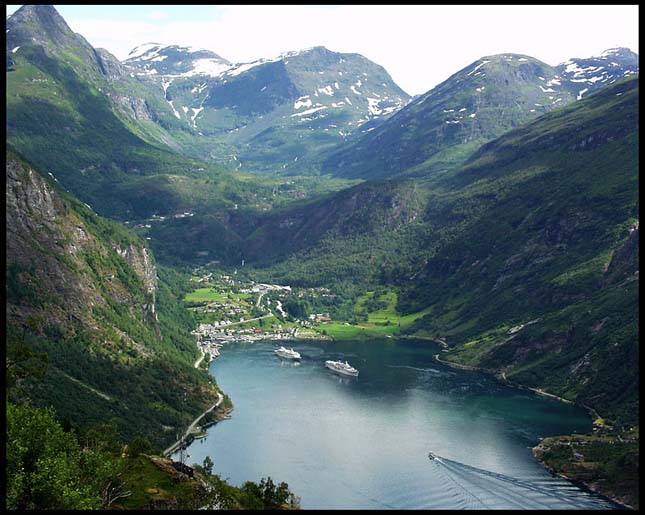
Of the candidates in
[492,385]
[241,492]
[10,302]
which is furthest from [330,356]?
[241,492]

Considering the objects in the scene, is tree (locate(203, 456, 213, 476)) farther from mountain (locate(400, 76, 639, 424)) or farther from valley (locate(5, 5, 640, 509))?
mountain (locate(400, 76, 639, 424))

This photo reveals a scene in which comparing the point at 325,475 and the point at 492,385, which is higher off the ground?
the point at 492,385

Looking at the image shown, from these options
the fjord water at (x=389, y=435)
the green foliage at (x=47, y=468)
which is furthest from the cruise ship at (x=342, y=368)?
the green foliage at (x=47, y=468)

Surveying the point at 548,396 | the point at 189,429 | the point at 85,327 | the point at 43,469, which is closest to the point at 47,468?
the point at 43,469

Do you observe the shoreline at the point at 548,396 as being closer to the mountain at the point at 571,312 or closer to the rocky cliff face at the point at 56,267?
the mountain at the point at 571,312

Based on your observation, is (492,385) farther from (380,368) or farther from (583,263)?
(583,263)

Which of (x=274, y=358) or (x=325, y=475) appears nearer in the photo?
(x=325, y=475)

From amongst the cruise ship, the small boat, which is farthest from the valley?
the cruise ship
